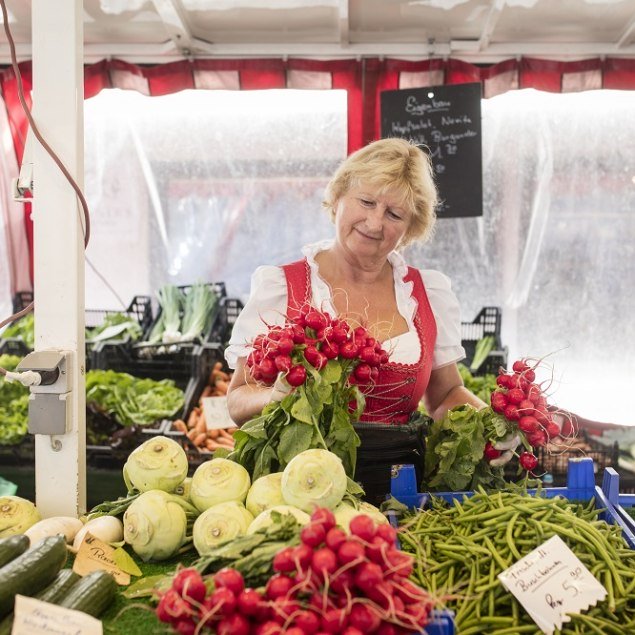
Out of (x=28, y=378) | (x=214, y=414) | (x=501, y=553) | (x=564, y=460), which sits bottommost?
(x=564, y=460)

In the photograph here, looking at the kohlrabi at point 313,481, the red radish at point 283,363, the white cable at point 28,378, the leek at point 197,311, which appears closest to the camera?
the kohlrabi at point 313,481

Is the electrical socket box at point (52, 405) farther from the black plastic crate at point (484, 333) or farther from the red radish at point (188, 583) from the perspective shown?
the black plastic crate at point (484, 333)

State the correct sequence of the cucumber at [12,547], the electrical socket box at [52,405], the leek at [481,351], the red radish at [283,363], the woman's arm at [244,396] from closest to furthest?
the cucumber at [12,547] < the red radish at [283,363] < the electrical socket box at [52,405] < the woman's arm at [244,396] < the leek at [481,351]

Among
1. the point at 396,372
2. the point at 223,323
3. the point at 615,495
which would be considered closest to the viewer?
the point at 615,495

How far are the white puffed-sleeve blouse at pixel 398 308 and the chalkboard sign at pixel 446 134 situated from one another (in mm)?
1368

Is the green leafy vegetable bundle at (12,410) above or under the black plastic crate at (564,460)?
above

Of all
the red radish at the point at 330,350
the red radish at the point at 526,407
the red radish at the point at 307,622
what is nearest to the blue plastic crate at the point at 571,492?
the red radish at the point at 526,407

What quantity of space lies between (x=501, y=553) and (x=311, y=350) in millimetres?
714

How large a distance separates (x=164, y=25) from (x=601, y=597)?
3.78 metres

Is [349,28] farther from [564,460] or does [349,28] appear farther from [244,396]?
[564,460]

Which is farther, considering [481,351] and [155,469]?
[481,351]

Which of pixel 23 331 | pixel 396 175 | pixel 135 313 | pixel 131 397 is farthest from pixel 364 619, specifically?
pixel 23 331

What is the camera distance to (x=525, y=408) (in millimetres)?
1938

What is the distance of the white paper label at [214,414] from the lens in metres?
3.76
